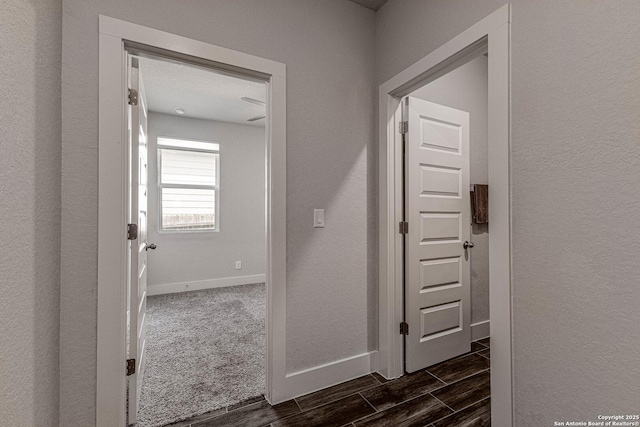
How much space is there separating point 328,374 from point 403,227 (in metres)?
1.16

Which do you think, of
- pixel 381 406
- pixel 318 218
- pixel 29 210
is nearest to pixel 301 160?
pixel 318 218

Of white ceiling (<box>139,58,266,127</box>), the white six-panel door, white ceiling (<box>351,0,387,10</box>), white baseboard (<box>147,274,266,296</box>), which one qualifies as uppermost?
white ceiling (<box>351,0,387,10</box>)

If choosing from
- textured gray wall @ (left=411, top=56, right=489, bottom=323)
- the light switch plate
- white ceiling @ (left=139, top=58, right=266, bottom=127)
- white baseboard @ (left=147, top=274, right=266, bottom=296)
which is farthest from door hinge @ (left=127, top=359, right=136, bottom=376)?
white baseboard @ (left=147, top=274, right=266, bottom=296)

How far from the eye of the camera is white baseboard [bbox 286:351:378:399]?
1.90 meters

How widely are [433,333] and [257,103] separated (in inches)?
137

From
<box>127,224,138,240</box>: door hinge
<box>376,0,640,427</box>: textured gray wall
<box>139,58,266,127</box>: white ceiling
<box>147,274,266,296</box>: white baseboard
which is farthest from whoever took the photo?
<box>147,274,266,296</box>: white baseboard

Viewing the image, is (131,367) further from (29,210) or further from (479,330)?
(479,330)

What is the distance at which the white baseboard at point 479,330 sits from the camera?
272cm

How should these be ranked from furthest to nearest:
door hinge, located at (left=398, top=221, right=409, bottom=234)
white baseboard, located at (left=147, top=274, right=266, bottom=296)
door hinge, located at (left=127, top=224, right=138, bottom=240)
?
white baseboard, located at (left=147, top=274, right=266, bottom=296) → door hinge, located at (left=398, top=221, right=409, bottom=234) → door hinge, located at (left=127, top=224, right=138, bottom=240)

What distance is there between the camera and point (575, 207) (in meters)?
1.12

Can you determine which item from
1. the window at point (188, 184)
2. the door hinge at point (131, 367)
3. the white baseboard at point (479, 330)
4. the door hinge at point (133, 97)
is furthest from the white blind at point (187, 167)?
the white baseboard at point (479, 330)

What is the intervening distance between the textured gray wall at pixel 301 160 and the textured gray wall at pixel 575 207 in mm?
1027

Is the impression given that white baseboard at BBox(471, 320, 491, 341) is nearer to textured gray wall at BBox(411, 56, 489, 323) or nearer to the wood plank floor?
textured gray wall at BBox(411, 56, 489, 323)

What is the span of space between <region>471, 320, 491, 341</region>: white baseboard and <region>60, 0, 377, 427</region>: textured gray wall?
3.77 feet
